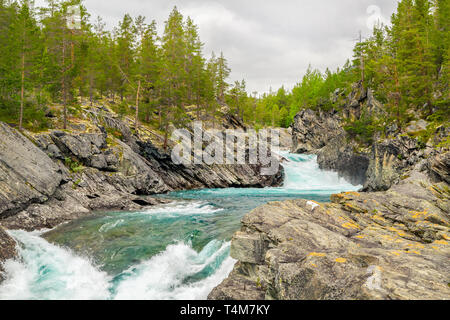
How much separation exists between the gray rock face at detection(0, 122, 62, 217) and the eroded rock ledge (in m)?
13.9

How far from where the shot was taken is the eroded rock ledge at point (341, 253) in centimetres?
571

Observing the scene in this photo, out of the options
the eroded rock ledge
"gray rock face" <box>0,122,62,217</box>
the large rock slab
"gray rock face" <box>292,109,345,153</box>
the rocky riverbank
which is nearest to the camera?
the eroded rock ledge

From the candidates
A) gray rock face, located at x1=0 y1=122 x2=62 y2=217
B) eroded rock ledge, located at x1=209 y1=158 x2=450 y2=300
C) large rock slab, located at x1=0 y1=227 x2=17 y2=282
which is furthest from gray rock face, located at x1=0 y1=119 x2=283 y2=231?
eroded rock ledge, located at x1=209 y1=158 x2=450 y2=300

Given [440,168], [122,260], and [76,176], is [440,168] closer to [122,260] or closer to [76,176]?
[122,260]

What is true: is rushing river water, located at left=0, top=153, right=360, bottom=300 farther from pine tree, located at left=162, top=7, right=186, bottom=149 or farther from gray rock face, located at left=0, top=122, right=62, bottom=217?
pine tree, located at left=162, top=7, right=186, bottom=149

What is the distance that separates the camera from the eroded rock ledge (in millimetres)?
5707

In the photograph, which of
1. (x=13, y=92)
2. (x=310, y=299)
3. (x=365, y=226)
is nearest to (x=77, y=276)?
(x=310, y=299)

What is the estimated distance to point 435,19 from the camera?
1721 inches

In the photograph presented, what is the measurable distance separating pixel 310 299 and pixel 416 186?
13.8 m

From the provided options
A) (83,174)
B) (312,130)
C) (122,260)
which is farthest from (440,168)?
(312,130)

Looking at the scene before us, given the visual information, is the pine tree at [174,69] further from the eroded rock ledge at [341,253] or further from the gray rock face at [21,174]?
the eroded rock ledge at [341,253]

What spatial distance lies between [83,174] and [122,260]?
14.5m

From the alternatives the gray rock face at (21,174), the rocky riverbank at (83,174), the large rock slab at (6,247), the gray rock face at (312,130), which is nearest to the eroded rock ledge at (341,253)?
the large rock slab at (6,247)

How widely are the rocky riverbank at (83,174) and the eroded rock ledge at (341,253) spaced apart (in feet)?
33.3
